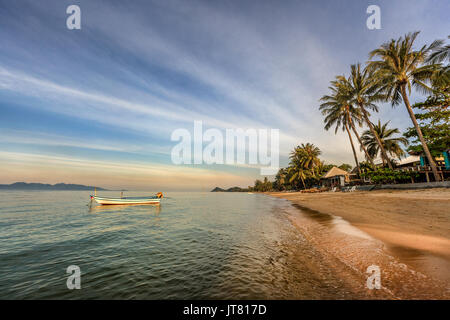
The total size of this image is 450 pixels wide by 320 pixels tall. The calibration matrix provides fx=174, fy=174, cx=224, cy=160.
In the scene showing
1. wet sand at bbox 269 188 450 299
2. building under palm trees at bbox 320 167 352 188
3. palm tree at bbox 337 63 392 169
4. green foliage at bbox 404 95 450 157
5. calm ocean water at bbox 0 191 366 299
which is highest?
palm tree at bbox 337 63 392 169

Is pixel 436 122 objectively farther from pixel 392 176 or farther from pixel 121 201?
pixel 121 201

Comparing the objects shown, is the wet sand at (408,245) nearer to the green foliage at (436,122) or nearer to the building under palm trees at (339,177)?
the green foliage at (436,122)

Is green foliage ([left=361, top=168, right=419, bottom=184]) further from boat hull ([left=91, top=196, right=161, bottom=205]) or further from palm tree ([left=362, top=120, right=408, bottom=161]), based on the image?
boat hull ([left=91, top=196, right=161, bottom=205])

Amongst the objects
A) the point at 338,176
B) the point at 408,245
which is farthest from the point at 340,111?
the point at 408,245

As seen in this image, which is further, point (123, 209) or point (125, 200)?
point (125, 200)

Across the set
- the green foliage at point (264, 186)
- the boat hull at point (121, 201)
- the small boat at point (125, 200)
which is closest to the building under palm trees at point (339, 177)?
the small boat at point (125, 200)

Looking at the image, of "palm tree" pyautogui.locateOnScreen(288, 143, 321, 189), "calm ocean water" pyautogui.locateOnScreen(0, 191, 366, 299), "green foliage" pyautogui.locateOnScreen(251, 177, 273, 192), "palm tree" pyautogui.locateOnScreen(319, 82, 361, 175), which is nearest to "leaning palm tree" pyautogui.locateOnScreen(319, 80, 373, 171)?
"palm tree" pyautogui.locateOnScreen(319, 82, 361, 175)

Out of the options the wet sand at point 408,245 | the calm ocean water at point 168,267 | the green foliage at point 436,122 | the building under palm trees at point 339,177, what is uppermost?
the green foliage at point 436,122

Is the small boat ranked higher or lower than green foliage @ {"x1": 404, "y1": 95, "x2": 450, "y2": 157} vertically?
lower

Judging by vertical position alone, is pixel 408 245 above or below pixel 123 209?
above

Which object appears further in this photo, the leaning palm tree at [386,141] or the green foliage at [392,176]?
the leaning palm tree at [386,141]

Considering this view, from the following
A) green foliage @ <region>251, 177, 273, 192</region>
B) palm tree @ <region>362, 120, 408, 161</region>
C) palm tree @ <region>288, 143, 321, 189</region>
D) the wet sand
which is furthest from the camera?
green foliage @ <region>251, 177, 273, 192</region>

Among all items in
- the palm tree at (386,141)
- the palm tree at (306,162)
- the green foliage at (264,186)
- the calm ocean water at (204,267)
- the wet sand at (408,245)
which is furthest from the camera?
the green foliage at (264,186)
